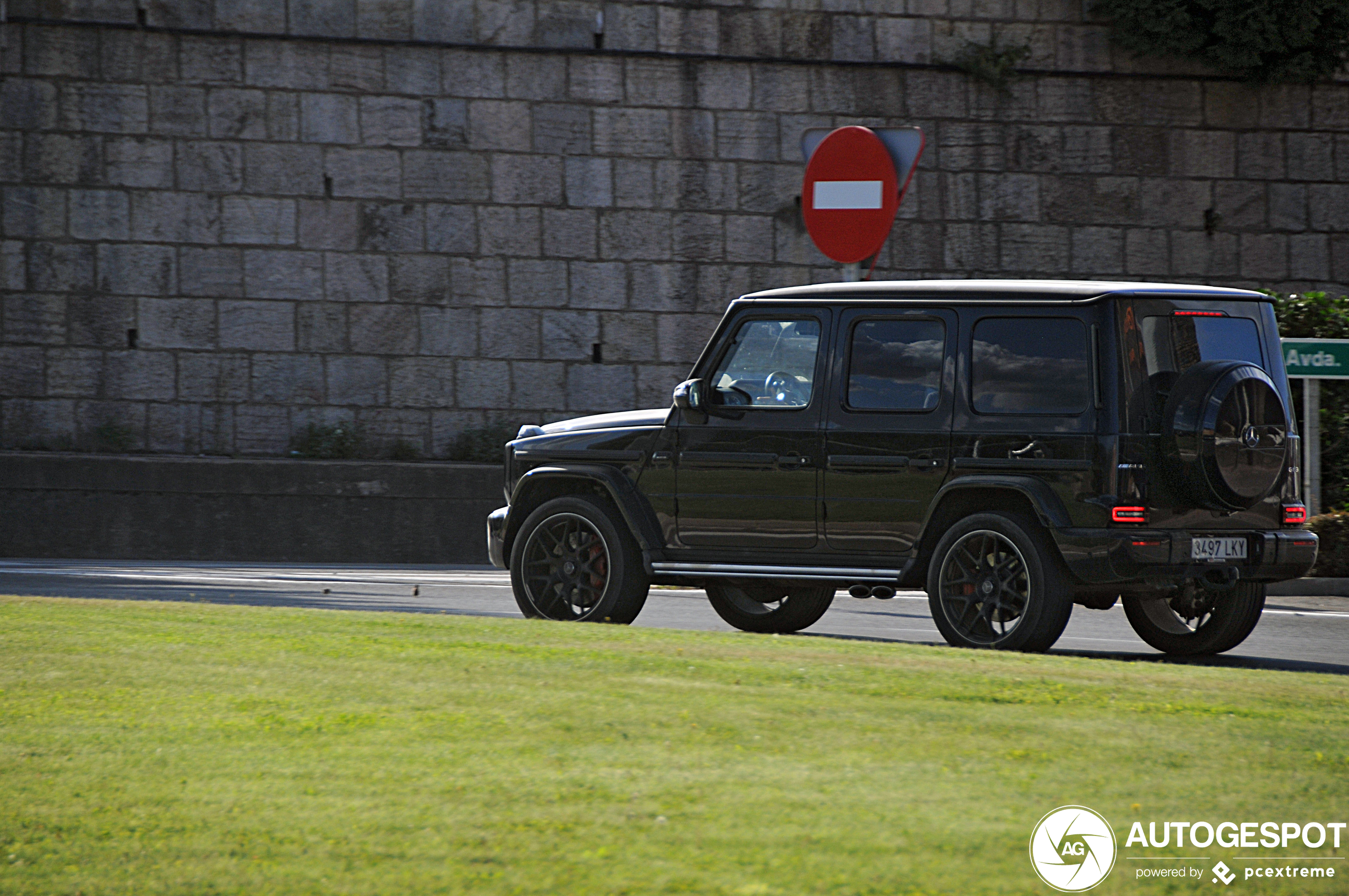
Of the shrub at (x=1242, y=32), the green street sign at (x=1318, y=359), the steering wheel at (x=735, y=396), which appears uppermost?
the shrub at (x=1242, y=32)

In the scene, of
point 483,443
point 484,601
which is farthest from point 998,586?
point 483,443

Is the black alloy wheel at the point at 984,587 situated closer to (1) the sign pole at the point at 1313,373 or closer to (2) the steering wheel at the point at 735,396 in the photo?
(2) the steering wheel at the point at 735,396

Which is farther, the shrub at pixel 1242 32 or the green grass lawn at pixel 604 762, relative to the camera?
the shrub at pixel 1242 32

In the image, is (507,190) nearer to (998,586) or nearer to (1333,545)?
(1333,545)

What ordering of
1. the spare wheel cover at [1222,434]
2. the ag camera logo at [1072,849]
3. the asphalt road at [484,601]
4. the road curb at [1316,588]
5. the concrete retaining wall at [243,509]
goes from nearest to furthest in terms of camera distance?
the ag camera logo at [1072,849] → the spare wheel cover at [1222,434] → the asphalt road at [484,601] → the road curb at [1316,588] → the concrete retaining wall at [243,509]

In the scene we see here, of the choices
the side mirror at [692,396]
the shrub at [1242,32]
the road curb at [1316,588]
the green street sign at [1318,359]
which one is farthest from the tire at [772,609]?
the shrub at [1242,32]

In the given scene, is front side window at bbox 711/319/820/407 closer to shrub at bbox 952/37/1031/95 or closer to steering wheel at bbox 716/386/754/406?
steering wheel at bbox 716/386/754/406

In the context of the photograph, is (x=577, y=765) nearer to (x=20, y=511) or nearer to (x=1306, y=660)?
(x=1306, y=660)

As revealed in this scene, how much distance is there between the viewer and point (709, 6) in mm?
16328

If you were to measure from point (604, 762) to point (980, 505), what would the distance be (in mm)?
3568

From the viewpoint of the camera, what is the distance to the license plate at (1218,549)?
7539 mm

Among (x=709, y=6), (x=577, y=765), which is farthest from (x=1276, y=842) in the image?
(x=709, y=6)

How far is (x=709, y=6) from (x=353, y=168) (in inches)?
153

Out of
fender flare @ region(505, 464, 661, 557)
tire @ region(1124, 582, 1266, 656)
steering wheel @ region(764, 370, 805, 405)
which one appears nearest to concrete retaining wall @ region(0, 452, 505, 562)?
fender flare @ region(505, 464, 661, 557)
